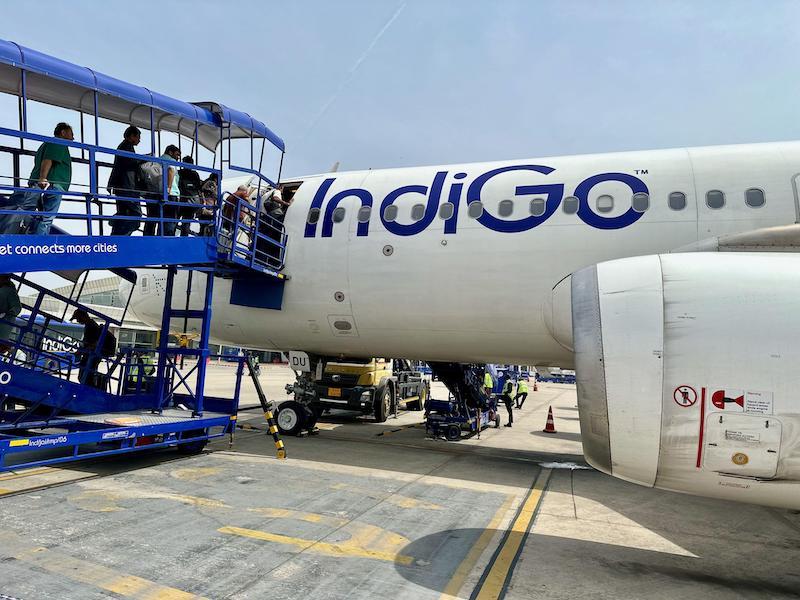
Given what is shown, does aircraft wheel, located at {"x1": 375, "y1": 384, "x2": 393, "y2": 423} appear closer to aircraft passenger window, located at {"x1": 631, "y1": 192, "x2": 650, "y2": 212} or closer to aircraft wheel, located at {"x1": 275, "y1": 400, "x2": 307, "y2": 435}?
aircraft wheel, located at {"x1": 275, "y1": 400, "x2": 307, "y2": 435}

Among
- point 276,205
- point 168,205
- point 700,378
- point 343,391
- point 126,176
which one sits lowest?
point 343,391

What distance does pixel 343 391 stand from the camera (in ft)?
50.1

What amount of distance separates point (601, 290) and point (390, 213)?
5.86 meters

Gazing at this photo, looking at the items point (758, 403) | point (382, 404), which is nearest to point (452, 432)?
point (382, 404)

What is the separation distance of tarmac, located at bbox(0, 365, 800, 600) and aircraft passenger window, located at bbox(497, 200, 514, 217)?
16.4ft

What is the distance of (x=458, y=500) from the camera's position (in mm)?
7988

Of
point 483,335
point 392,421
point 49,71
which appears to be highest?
point 49,71

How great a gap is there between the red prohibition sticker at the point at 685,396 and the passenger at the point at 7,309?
1006 centimetres

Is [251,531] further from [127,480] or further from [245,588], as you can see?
[127,480]

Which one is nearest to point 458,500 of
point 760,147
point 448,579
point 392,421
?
point 448,579

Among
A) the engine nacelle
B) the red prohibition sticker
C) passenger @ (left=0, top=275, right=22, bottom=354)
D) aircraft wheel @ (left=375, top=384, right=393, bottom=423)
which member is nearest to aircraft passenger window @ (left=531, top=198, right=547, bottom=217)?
the engine nacelle

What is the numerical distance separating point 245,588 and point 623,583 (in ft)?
12.1

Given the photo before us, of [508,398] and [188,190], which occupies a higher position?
[188,190]

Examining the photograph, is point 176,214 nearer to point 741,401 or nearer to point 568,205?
point 568,205
